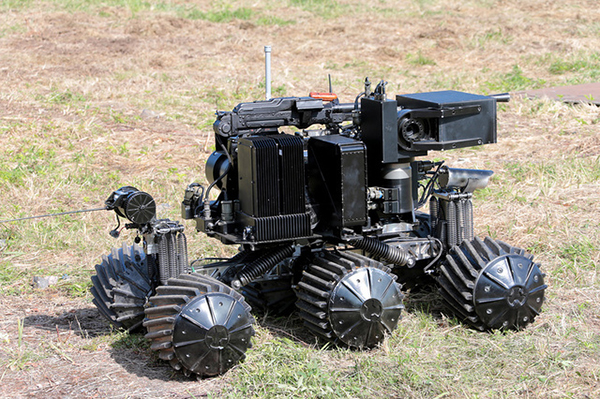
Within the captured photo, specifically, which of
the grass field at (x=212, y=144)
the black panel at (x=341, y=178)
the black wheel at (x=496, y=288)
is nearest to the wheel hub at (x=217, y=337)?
the grass field at (x=212, y=144)

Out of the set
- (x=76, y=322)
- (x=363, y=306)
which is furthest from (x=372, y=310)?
(x=76, y=322)

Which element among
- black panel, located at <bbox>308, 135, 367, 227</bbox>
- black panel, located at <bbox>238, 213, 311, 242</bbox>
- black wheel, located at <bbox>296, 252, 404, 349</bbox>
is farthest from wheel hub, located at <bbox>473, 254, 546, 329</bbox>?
black panel, located at <bbox>238, 213, 311, 242</bbox>

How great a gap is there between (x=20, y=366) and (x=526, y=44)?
14.6 meters

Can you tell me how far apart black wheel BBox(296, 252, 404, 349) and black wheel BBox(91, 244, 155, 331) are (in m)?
1.19

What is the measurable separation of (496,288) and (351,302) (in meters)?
1.12

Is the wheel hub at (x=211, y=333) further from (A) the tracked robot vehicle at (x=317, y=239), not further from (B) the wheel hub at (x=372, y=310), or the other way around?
(B) the wheel hub at (x=372, y=310)

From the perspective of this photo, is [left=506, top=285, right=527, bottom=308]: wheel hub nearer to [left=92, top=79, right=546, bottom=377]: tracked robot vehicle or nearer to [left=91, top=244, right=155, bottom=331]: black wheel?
[left=92, top=79, right=546, bottom=377]: tracked robot vehicle

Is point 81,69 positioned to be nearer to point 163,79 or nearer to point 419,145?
point 163,79

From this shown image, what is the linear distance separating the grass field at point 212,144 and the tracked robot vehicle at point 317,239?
248 millimetres

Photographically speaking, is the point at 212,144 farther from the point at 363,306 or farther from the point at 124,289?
the point at 363,306

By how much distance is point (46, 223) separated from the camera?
8133 mm

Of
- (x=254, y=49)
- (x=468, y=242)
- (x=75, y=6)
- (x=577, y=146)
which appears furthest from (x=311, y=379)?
(x=75, y=6)

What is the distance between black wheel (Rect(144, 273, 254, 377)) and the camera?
4930 millimetres

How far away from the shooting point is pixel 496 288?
5652 millimetres
